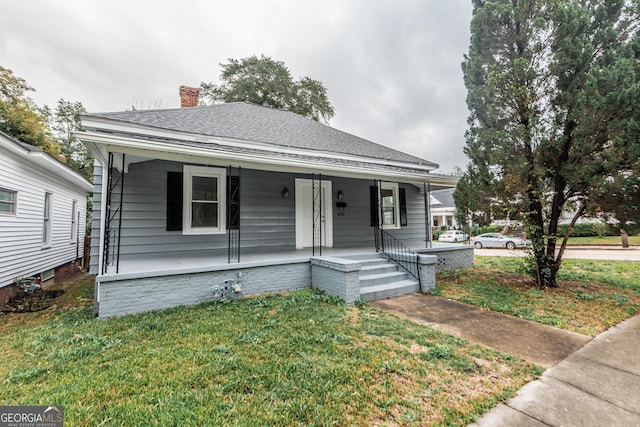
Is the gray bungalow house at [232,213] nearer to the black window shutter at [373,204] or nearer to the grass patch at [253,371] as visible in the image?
the black window shutter at [373,204]

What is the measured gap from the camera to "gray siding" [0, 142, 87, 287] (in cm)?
601

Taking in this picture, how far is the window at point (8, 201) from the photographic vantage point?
5996 millimetres

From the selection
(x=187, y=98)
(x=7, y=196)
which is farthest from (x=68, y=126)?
(x=7, y=196)

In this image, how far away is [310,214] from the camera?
7.87m

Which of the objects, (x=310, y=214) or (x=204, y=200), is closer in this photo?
(x=204, y=200)

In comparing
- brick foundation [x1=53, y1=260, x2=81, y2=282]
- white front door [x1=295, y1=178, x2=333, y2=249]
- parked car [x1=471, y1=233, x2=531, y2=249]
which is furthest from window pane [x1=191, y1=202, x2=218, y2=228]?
parked car [x1=471, y1=233, x2=531, y2=249]

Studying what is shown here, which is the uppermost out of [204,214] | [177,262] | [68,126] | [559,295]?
[68,126]

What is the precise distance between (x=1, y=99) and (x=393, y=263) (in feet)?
69.6

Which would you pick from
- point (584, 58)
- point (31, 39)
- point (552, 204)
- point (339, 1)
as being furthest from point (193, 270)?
point (31, 39)

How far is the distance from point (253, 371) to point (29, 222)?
27.2 feet

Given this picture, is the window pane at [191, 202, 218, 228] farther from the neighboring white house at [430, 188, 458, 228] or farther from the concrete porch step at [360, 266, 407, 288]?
the neighboring white house at [430, 188, 458, 228]

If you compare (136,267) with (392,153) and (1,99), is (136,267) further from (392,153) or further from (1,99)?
(1,99)

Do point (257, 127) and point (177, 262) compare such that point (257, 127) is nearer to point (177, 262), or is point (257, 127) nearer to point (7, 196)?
point (177, 262)

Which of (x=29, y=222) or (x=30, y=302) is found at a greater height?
(x=29, y=222)
